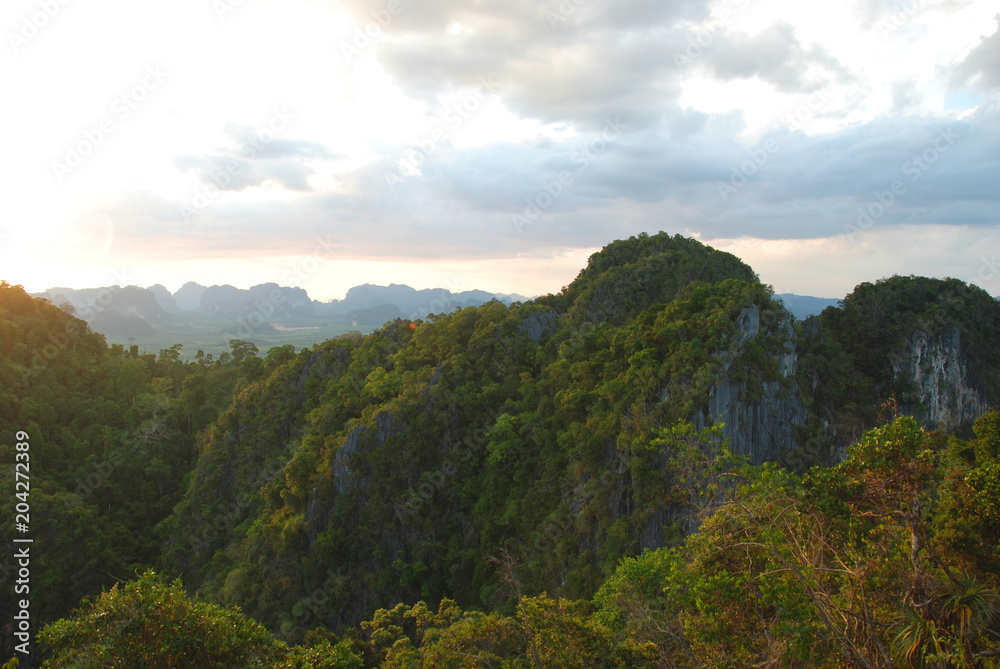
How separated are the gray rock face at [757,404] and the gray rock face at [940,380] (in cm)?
1787

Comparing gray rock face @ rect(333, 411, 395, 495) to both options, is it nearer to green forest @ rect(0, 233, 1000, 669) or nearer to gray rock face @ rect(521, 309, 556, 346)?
green forest @ rect(0, 233, 1000, 669)

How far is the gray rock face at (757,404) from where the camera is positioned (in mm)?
21031

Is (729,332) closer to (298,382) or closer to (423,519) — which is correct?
(423,519)

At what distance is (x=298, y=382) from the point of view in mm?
37938

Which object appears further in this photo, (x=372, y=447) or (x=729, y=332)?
(x=372, y=447)

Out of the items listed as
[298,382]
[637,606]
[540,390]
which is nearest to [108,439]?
[298,382]

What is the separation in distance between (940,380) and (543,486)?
92.1 ft

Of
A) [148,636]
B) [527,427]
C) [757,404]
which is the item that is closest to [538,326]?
[527,427]

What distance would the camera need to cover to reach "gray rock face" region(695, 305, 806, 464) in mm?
21031

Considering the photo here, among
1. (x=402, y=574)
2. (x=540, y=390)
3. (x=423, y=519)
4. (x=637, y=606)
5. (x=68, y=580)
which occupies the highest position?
(x=540, y=390)

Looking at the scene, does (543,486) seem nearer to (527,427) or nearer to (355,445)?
(527,427)

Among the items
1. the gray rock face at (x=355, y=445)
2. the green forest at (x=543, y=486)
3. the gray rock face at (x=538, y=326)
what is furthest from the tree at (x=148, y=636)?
the gray rock face at (x=538, y=326)

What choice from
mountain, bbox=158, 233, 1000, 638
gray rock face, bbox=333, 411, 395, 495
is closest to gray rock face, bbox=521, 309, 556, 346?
mountain, bbox=158, 233, 1000, 638

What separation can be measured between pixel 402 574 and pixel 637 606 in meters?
16.3
